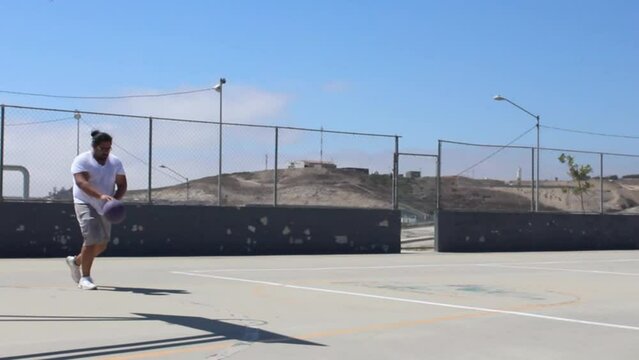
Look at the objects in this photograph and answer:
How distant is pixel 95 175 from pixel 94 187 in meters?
0.15

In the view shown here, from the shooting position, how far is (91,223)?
9.60 metres

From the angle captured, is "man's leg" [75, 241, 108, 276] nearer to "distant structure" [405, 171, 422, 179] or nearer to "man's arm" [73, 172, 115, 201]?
"man's arm" [73, 172, 115, 201]

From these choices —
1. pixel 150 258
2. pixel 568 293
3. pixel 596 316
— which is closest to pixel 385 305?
pixel 596 316

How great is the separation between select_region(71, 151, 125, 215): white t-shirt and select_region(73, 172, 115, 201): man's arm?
56mm

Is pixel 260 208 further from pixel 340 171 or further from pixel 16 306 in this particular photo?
pixel 16 306

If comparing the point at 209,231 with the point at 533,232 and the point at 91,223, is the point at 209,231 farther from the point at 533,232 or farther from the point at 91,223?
the point at 533,232

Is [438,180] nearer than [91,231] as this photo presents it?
No

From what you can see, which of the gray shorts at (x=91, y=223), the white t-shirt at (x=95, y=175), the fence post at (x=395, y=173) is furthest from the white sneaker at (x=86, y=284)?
the fence post at (x=395, y=173)

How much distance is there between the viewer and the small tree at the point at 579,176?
26.7 m

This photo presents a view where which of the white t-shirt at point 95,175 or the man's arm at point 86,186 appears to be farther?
the white t-shirt at point 95,175

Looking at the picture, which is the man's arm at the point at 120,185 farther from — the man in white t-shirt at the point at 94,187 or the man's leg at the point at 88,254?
the man's leg at the point at 88,254

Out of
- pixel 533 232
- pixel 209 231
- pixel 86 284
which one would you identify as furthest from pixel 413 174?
pixel 86 284

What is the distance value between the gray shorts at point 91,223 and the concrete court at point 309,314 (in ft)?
2.10

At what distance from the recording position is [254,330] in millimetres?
7438
